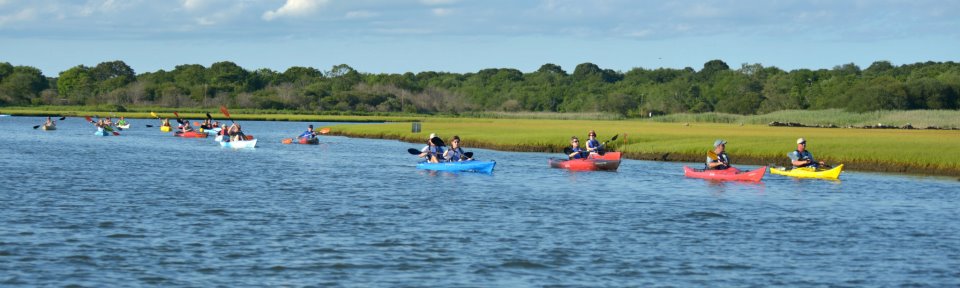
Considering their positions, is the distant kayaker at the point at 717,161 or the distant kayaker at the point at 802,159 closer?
the distant kayaker at the point at 717,161

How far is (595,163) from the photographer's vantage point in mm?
48375

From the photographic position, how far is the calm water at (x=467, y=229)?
861 inches

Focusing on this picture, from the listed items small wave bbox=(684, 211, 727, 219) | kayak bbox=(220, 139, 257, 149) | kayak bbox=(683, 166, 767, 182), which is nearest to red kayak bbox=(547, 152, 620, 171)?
kayak bbox=(683, 166, 767, 182)

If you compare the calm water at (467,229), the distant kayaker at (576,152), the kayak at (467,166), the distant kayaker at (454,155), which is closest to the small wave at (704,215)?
the calm water at (467,229)

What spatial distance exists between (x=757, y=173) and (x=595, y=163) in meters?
7.65

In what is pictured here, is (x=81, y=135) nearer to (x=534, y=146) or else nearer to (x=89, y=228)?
(x=534, y=146)

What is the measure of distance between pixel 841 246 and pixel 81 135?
241ft

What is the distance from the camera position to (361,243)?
2545cm

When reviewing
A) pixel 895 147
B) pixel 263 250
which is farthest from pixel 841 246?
pixel 895 147

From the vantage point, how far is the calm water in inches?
861

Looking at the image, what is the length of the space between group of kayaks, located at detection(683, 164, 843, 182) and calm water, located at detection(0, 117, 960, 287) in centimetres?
44

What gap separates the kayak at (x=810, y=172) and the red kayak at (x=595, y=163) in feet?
19.7

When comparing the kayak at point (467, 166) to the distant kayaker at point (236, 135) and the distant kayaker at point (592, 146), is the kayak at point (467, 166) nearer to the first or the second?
the distant kayaker at point (592, 146)

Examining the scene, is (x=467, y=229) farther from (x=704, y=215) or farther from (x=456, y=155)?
(x=456, y=155)
